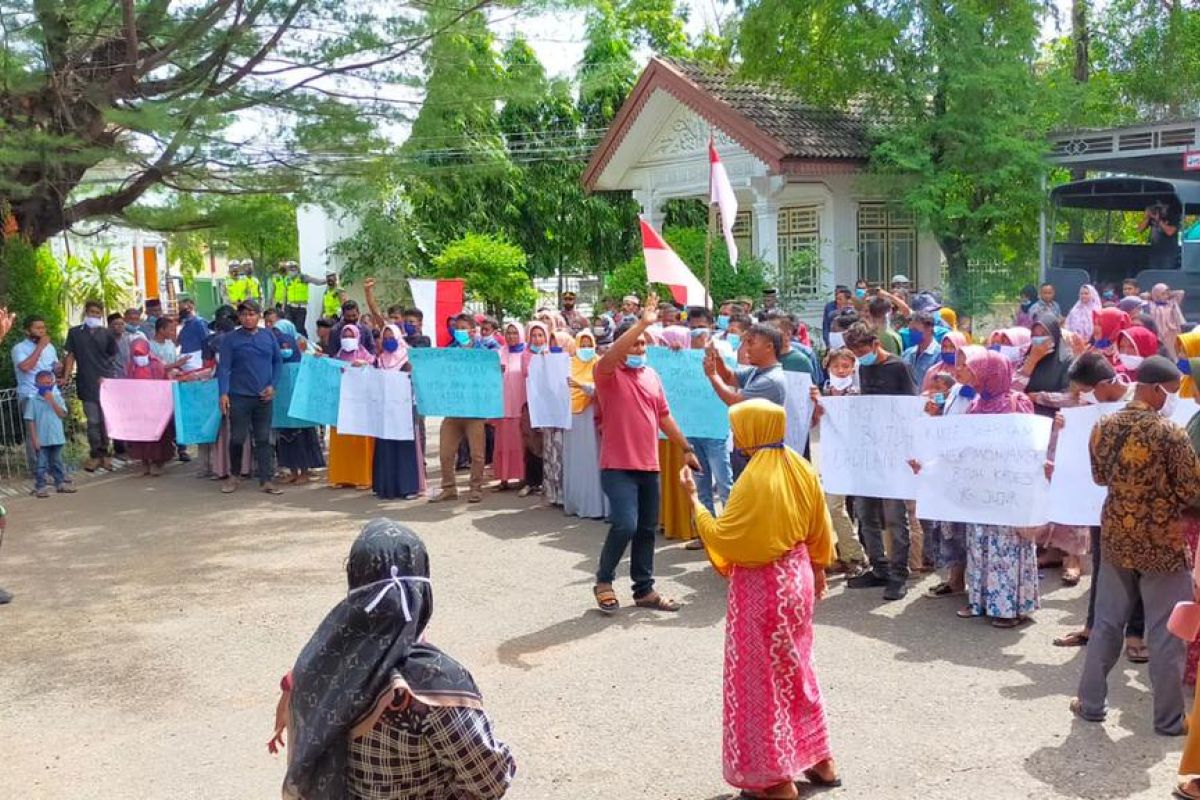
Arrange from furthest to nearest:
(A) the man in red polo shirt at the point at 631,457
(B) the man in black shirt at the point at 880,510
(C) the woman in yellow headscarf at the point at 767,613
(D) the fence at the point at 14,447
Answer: (D) the fence at the point at 14,447 < (B) the man in black shirt at the point at 880,510 < (A) the man in red polo shirt at the point at 631,457 < (C) the woman in yellow headscarf at the point at 767,613

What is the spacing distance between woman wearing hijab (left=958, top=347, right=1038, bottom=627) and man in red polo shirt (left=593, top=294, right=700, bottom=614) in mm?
1797

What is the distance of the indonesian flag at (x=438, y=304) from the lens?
13.7 metres

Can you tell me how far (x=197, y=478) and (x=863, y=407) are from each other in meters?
8.75

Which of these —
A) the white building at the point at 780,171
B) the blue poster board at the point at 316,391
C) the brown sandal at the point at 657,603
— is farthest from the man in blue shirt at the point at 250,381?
the white building at the point at 780,171

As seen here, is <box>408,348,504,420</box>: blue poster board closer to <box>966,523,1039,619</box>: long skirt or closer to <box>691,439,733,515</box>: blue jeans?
<box>691,439,733,515</box>: blue jeans

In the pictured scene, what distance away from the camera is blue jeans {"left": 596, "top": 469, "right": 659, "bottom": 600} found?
24.7 ft

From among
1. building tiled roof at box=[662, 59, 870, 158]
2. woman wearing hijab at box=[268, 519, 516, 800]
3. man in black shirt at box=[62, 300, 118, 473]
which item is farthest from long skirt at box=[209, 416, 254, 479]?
building tiled roof at box=[662, 59, 870, 158]

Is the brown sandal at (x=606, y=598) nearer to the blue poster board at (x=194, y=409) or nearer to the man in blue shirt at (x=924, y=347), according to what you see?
the man in blue shirt at (x=924, y=347)

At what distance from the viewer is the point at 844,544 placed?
8.45 meters

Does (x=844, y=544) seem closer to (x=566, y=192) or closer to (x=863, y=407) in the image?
(x=863, y=407)

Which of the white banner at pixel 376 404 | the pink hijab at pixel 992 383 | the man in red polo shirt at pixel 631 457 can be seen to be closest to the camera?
the pink hijab at pixel 992 383

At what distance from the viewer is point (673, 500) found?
32.9 ft

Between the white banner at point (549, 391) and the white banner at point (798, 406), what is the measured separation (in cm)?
306

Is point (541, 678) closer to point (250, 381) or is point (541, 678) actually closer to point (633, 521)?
point (633, 521)
